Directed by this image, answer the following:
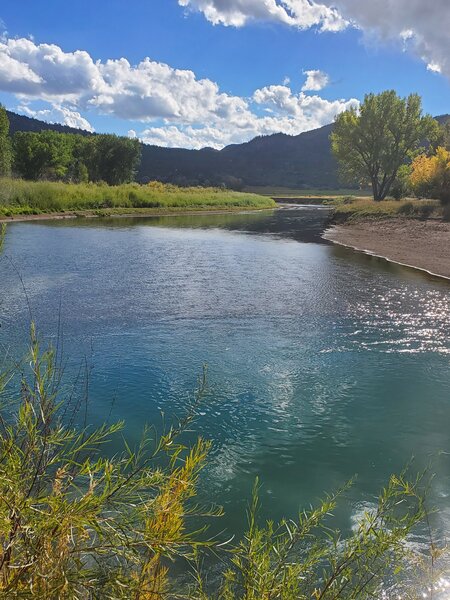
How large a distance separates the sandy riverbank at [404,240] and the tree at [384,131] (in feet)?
81.7

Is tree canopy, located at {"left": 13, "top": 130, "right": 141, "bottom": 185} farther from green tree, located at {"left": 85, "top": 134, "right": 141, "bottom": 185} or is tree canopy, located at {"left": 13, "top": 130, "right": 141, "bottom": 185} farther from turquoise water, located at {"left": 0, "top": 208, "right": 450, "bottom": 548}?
turquoise water, located at {"left": 0, "top": 208, "right": 450, "bottom": 548}

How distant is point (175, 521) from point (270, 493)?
381cm

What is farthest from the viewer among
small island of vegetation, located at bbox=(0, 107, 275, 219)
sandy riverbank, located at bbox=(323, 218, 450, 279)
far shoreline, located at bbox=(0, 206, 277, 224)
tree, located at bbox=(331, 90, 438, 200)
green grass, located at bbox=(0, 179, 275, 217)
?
tree, located at bbox=(331, 90, 438, 200)

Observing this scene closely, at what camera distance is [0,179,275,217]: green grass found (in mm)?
49688

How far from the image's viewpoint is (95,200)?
60.9 meters

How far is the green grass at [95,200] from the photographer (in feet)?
163

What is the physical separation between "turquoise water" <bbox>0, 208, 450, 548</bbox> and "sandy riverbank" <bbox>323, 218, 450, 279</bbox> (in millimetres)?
2958

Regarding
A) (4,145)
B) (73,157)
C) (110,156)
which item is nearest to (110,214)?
(4,145)

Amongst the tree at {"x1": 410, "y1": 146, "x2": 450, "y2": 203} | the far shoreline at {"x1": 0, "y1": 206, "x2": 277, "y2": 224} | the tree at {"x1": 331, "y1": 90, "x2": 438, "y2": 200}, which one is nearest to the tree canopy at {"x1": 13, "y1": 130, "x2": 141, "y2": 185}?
the far shoreline at {"x1": 0, "y1": 206, "x2": 277, "y2": 224}

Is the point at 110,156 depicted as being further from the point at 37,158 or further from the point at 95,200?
the point at 95,200

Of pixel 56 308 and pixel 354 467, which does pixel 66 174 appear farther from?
pixel 354 467

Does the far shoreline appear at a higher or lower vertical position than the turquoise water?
higher

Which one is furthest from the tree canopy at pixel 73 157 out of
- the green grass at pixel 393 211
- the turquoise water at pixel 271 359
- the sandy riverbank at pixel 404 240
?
the turquoise water at pixel 271 359

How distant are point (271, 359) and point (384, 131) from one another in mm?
62913
